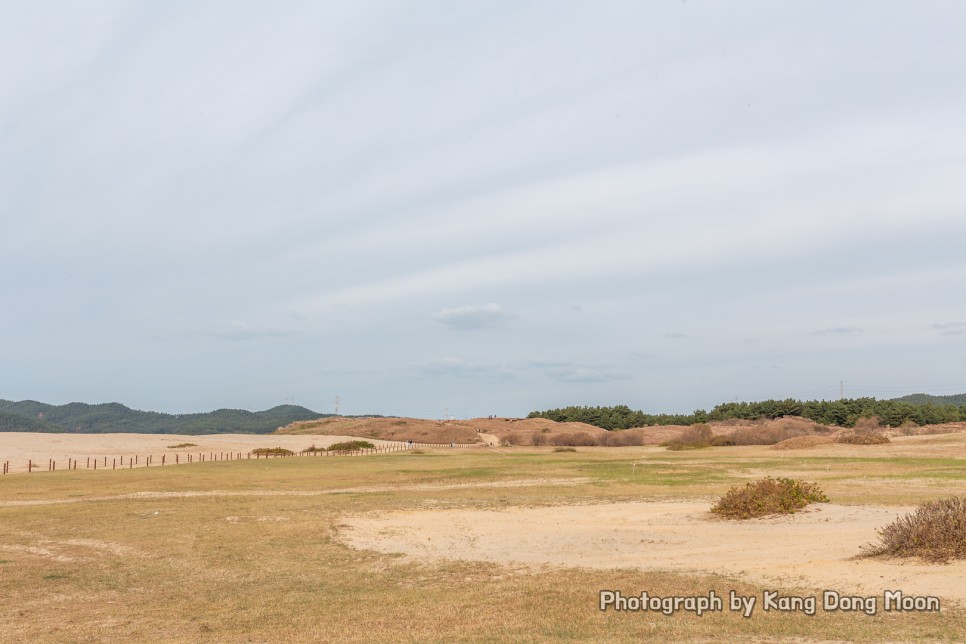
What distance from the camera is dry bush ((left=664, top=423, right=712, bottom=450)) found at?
92875mm

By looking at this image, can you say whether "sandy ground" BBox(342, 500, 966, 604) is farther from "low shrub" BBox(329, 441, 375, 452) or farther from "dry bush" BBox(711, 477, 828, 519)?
"low shrub" BBox(329, 441, 375, 452)

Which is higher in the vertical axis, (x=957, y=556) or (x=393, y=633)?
(x=957, y=556)

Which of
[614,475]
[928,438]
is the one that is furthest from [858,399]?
[614,475]

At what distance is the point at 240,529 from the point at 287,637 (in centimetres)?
1340

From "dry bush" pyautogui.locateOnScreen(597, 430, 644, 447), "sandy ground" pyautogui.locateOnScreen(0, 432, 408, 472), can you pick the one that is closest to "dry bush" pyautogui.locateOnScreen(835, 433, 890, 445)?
"dry bush" pyautogui.locateOnScreen(597, 430, 644, 447)

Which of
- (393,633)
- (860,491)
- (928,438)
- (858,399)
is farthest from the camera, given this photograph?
(858,399)

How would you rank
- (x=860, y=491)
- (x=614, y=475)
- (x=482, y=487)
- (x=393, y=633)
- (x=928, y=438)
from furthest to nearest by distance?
(x=928, y=438)
(x=614, y=475)
(x=482, y=487)
(x=860, y=491)
(x=393, y=633)

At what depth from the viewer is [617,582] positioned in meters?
15.5

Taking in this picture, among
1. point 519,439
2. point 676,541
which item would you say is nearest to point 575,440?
point 519,439

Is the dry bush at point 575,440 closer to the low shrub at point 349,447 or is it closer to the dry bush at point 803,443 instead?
the low shrub at point 349,447

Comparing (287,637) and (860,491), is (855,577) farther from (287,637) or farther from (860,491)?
(860,491)

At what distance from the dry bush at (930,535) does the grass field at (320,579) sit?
2.67m

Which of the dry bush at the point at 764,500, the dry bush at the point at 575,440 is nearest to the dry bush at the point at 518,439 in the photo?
the dry bush at the point at 575,440

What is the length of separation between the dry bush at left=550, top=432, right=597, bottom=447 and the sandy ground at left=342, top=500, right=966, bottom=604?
8635 cm
